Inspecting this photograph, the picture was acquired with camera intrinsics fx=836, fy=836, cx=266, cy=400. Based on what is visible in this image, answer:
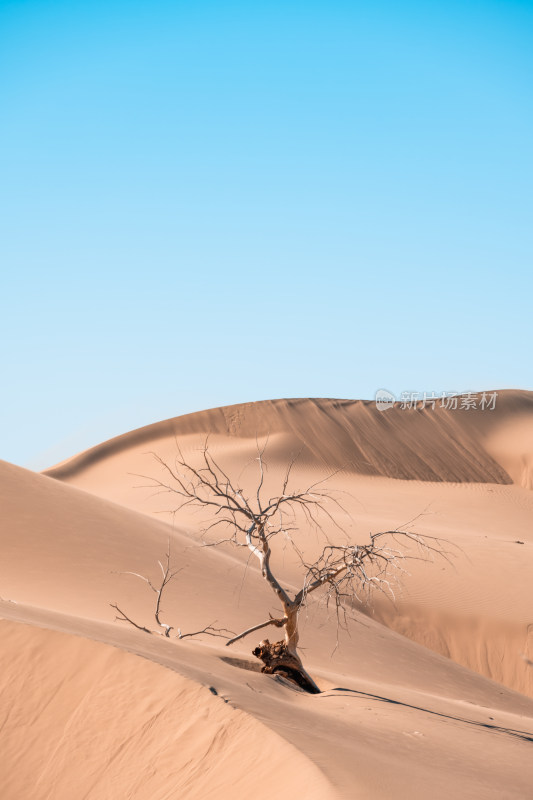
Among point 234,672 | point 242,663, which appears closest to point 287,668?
point 242,663

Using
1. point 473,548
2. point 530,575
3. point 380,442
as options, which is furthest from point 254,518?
point 380,442

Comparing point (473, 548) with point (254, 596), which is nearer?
point (254, 596)

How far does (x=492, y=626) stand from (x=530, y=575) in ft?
11.7

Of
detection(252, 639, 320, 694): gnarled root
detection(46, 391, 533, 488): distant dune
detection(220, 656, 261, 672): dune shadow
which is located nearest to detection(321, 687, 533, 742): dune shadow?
detection(252, 639, 320, 694): gnarled root

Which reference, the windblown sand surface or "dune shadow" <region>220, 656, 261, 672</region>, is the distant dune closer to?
the windblown sand surface

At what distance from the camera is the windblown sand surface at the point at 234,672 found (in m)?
5.70

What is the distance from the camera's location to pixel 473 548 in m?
24.6

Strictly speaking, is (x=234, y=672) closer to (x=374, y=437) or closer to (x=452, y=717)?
Result: (x=452, y=717)

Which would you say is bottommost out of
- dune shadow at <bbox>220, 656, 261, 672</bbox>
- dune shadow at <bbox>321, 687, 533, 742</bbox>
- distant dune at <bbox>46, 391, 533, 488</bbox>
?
dune shadow at <bbox>321, 687, 533, 742</bbox>

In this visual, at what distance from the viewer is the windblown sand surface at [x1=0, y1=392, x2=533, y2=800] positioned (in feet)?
18.7

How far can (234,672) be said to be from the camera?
8078mm

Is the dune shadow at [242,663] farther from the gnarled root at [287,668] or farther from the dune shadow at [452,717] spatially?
the dune shadow at [452,717]

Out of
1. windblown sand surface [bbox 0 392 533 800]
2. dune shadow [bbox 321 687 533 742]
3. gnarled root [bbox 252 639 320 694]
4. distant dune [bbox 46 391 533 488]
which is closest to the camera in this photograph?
windblown sand surface [bbox 0 392 533 800]

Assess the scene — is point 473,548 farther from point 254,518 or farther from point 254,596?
point 254,518
